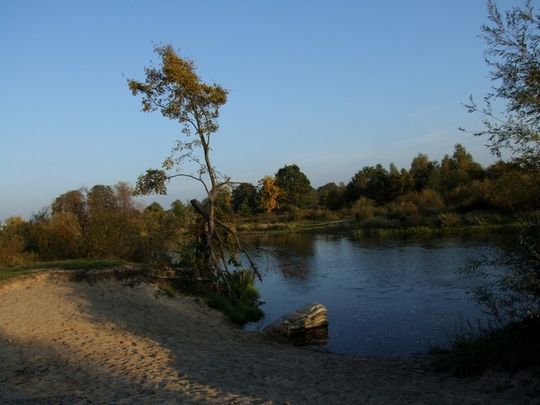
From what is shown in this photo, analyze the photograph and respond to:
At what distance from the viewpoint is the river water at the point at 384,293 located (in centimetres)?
1614

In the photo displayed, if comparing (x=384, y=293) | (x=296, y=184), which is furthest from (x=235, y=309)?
(x=296, y=184)

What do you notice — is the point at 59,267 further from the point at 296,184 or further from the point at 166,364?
the point at 296,184

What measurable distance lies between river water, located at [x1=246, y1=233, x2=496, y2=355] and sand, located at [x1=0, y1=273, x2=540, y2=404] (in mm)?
2701

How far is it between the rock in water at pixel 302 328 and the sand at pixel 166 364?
72 cm

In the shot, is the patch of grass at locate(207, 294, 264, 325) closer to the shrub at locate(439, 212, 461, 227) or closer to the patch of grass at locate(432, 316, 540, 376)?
the patch of grass at locate(432, 316, 540, 376)

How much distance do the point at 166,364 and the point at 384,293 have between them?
1359 cm

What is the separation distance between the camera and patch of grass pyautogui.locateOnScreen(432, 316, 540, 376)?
29.7 feet

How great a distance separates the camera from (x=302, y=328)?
55.1ft

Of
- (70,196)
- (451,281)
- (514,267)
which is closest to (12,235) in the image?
(70,196)

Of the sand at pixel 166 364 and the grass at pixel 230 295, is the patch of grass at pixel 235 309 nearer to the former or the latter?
the grass at pixel 230 295

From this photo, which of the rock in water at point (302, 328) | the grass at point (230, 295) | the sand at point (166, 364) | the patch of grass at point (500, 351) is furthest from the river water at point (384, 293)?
the sand at point (166, 364)

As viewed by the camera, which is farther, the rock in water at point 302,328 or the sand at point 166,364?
the rock in water at point 302,328

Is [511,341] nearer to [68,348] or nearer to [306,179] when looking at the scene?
[68,348]

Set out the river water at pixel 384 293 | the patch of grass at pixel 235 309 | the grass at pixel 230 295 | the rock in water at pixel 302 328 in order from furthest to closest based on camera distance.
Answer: the grass at pixel 230 295, the patch of grass at pixel 235 309, the rock in water at pixel 302 328, the river water at pixel 384 293
